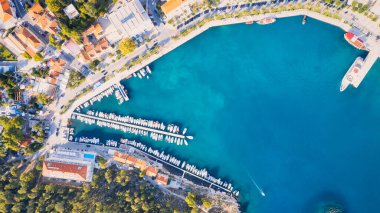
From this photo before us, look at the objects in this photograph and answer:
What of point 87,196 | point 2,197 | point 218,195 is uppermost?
point 218,195

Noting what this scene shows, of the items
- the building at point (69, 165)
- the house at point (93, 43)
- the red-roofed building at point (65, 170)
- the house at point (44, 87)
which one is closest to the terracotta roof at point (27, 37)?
the house at point (44, 87)

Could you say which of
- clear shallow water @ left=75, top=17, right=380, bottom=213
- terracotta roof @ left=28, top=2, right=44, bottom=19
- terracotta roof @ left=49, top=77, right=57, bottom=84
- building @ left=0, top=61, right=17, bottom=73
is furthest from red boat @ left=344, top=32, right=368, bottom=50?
building @ left=0, top=61, right=17, bottom=73

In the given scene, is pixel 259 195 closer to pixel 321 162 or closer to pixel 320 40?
pixel 321 162

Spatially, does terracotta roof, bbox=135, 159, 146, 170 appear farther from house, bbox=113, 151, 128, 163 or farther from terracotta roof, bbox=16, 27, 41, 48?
terracotta roof, bbox=16, 27, 41, 48

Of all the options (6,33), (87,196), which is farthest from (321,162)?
(6,33)

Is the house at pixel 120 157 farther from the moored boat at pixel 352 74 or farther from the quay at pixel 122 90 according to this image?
the moored boat at pixel 352 74

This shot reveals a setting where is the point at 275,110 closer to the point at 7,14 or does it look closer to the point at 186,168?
the point at 186,168
